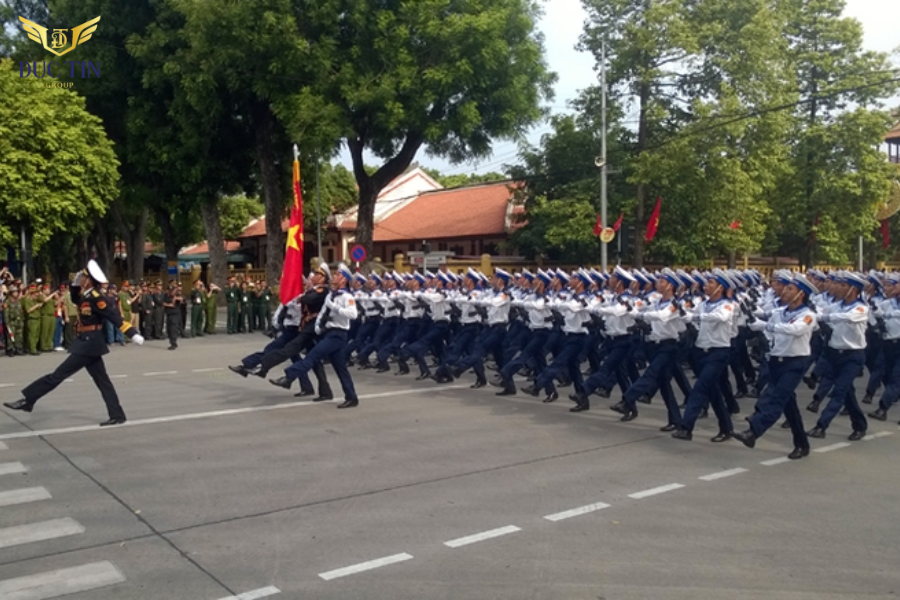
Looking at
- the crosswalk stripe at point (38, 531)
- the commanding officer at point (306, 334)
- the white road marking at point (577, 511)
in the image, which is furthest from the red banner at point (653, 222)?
the crosswalk stripe at point (38, 531)

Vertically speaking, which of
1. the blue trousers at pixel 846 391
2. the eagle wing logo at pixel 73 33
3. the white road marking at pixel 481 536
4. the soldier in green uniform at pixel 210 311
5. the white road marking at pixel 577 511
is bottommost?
the white road marking at pixel 481 536

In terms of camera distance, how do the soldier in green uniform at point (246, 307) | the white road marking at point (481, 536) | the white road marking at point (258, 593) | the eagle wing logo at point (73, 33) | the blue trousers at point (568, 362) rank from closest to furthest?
the white road marking at point (258, 593), the white road marking at point (481, 536), the blue trousers at point (568, 362), the soldier in green uniform at point (246, 307), the eagle wing logo at point (73, 33)

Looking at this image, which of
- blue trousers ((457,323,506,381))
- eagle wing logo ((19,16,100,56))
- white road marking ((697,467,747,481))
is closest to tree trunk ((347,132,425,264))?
eagle wing logo ((19,16,100,56))

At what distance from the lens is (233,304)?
2627cm

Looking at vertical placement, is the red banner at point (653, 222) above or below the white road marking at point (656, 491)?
above

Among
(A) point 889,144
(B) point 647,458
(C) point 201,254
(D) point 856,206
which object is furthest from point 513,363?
(C) point 201,254

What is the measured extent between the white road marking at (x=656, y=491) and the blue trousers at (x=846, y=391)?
3072mm

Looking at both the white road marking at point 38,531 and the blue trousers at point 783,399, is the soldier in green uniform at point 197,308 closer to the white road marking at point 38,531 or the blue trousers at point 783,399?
the white road marking at point 38,531

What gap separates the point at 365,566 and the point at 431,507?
1.43m

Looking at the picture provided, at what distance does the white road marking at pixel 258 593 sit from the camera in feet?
16.6

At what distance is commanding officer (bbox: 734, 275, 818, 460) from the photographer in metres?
8.70

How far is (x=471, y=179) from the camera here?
67938mm

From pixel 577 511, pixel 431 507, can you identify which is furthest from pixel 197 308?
Answer: pixel 577 511

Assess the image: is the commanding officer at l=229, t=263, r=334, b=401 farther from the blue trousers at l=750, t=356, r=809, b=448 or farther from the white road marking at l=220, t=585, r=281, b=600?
the white road marking at l=220, t=585, r=281, b=600
